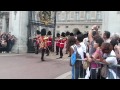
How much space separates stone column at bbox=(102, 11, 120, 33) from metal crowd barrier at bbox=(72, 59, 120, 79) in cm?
732

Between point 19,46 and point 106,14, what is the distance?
6907mm

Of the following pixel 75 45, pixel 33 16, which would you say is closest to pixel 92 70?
pixel 75 45

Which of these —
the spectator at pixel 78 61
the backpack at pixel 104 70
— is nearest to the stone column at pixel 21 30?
the spectator at pixel 78 61

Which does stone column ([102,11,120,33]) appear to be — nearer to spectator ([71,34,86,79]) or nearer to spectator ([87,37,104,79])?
spectator ([71,34,86,79])

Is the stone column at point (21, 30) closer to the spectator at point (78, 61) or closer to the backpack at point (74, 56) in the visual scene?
the spectator at point (78, 61)

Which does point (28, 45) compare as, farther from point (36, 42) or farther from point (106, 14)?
point (106, 14)

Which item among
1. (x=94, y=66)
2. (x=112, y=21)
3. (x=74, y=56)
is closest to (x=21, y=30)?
(x=112, y=21)

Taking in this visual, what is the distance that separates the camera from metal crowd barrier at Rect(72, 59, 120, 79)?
6.53 m

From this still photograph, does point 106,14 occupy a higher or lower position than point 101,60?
higher

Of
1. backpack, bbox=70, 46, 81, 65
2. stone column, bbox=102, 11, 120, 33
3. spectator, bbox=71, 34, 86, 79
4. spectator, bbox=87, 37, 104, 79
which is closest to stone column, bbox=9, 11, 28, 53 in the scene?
stone column, bbox=102, 11, 120, 33

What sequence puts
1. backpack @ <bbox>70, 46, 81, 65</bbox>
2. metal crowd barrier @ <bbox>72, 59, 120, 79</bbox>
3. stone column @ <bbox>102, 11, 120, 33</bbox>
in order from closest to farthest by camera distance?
1. metal crowd barrier @ <bbox>72, 59, 120, 79</bbox>
2. backpack @ <bbox>70, 46, 81, 65</bbox>
3. stone column @ <bbox>102, 11, 120, 33</bbox>

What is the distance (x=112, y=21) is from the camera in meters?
14.9
